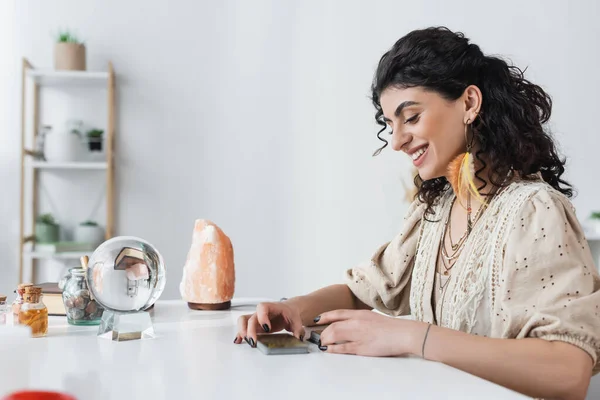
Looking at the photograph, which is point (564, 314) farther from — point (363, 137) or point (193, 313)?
point (363, 137)

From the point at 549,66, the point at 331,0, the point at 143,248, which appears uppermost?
the point at 331,0

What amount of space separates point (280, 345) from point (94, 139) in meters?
2.44

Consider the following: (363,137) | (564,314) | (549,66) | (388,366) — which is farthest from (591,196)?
(388,366)

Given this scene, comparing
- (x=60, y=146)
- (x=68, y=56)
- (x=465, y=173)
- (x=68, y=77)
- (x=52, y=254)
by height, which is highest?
(x=68, y=56)

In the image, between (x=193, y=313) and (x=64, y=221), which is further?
(x=64, y=221)

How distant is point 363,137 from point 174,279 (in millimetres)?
1271

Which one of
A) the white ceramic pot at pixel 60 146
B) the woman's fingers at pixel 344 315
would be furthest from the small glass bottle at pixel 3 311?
the white ceramic pot at pixel 60 146

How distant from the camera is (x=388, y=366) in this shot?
1.00m

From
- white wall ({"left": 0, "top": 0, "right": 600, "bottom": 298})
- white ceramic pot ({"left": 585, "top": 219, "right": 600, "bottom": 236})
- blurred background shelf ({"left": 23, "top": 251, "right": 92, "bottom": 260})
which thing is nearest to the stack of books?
blurred background shelf ({"left": 23, "top": 251, "right": 92, "bottom": 260})

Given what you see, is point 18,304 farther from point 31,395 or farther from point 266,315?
point 31,395

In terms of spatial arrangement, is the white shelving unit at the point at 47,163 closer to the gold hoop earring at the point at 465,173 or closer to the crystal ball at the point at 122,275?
the crystal ball at the point at 122,275

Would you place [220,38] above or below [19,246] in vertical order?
above

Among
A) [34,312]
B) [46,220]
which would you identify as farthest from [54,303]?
[46,220]

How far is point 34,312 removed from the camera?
1188 mm
